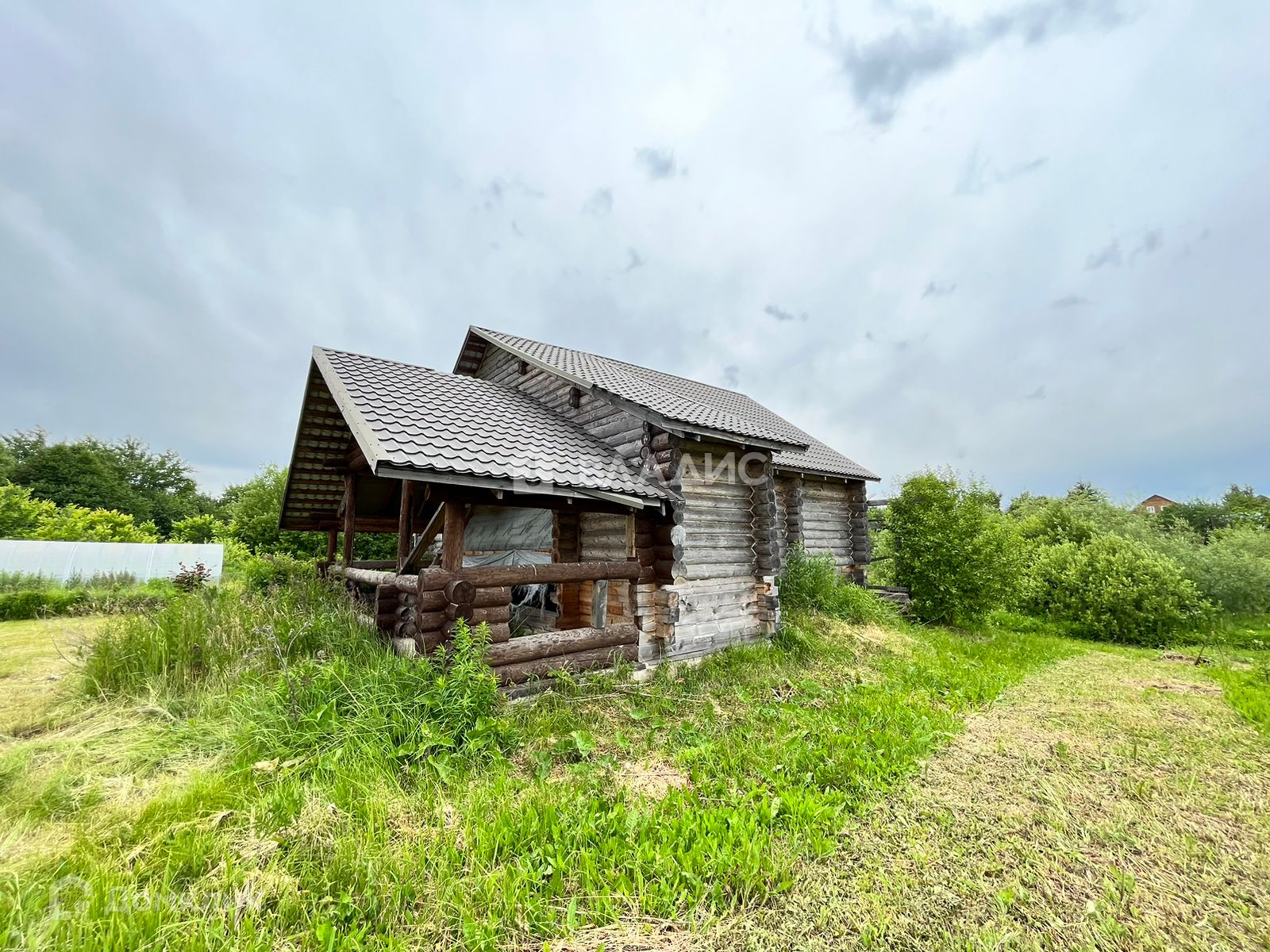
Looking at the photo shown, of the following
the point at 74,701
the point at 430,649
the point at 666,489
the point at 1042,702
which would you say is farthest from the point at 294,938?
the point at 1042,702

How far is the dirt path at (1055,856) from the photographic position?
8.48 feet

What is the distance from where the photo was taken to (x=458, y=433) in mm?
5945

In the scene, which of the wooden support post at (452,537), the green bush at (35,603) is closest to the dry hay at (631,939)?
the wooden support post at (452,537)

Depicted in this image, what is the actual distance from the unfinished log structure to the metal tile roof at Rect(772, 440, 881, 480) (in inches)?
153

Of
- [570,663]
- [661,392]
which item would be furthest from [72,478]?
[570,663]

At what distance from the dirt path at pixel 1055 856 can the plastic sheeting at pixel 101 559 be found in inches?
693

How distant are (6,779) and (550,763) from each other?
13.1 feet

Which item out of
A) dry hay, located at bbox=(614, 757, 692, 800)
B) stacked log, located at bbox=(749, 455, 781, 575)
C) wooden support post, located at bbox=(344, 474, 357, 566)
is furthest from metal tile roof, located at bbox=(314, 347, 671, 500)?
dry hay, located at bbox=(614, 757, 692, 800)

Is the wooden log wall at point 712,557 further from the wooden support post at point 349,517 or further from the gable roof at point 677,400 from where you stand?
the wooden support post at point 349,517

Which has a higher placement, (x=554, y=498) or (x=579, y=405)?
(x=579, y=405)

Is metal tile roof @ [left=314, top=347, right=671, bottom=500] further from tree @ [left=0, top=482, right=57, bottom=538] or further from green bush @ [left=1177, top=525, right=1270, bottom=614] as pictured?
tree @ [left=0, top=482, right=57, bottom=538]

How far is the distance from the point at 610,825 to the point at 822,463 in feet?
38.9

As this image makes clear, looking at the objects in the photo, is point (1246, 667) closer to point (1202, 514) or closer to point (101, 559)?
point (101, 559)

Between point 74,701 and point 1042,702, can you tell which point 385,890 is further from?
point 1042,702
